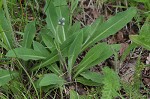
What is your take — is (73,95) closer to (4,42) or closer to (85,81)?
(85,81)


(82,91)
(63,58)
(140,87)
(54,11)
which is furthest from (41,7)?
(140,87)

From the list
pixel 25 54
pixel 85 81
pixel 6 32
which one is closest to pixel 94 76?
pixel 85 81

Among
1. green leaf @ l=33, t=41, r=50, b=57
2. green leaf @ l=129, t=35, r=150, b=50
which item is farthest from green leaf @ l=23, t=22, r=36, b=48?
green leaf @ l=129, t=35, r=150, b=50

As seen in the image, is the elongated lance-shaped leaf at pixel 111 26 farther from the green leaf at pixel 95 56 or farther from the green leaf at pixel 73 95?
the green leaf at pixel 73 95

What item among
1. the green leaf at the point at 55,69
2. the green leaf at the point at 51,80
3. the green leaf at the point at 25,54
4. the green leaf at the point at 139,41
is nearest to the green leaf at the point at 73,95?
the green leaf at the point at 51,80

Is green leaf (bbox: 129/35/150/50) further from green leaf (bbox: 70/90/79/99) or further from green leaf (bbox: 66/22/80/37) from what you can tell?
green leaf (bbox: 70/90/79/99)
